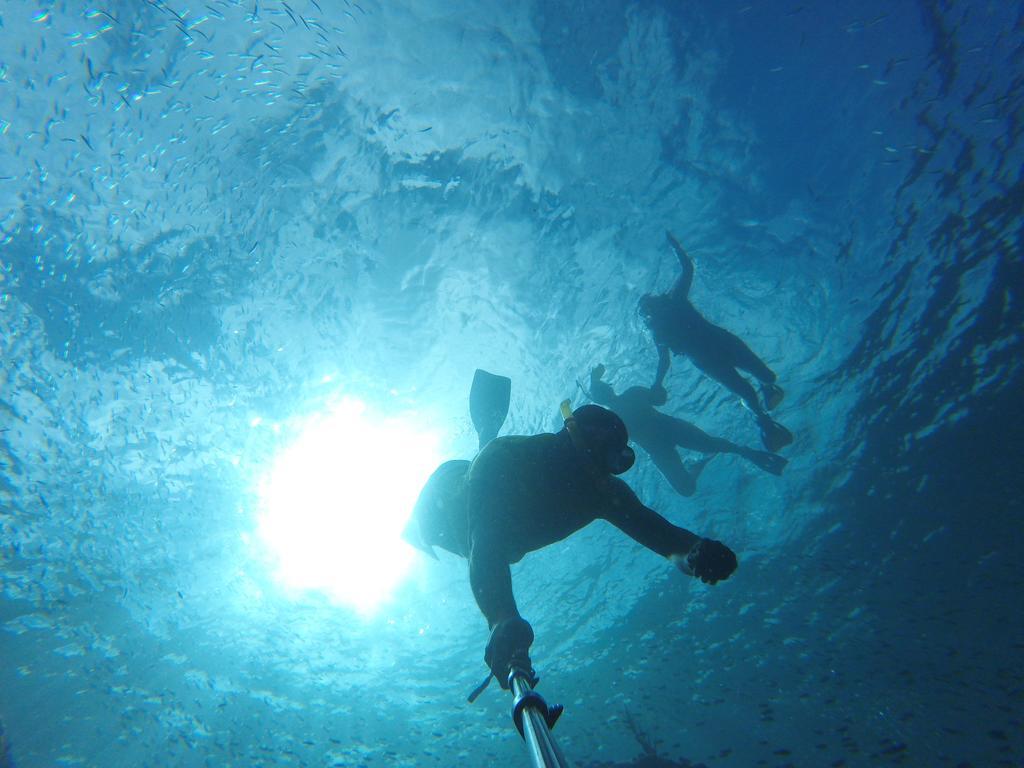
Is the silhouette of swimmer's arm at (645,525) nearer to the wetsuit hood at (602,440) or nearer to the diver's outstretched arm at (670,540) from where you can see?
the diver's outstretched arm at (670,540)

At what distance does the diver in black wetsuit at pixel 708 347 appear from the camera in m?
9.22

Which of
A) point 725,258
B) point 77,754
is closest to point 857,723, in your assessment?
point 725,258

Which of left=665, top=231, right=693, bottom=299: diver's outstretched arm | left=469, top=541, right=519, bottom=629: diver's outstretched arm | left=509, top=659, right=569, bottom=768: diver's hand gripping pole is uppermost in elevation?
left=665, top=231, right=693, bottom=299: diver's outstretched arm

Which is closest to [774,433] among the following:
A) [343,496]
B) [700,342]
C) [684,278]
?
[700,342]

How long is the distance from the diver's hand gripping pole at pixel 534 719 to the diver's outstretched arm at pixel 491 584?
18.0 inches

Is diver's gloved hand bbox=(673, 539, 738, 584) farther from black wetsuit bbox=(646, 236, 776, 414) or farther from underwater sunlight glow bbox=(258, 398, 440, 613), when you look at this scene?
underwater sunlight glow bbox=(258, 398, 440, 613)

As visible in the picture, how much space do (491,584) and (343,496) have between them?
11.6 m

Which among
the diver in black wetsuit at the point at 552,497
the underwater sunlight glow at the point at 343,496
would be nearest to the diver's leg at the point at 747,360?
the diver in black wetsuit at the point at 552,497

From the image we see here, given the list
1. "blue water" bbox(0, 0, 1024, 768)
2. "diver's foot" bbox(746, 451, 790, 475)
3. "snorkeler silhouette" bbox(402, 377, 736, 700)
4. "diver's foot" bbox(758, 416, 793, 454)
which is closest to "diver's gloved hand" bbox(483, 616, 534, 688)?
"snorkeler silhouette" bbox(402, 377, 736, 700)

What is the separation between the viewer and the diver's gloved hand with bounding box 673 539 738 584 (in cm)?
285

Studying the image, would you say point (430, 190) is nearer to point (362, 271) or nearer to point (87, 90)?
point (362, 271)

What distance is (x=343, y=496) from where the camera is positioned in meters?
13.5

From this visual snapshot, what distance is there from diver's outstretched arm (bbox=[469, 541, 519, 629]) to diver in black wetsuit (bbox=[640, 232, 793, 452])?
23.3 feet

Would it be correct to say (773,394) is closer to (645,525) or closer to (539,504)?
(645,525)
